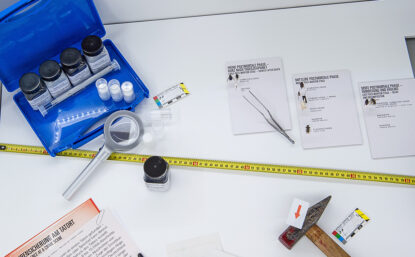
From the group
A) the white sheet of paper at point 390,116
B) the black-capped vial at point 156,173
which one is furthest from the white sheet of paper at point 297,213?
the black-capped vial at point 156,173

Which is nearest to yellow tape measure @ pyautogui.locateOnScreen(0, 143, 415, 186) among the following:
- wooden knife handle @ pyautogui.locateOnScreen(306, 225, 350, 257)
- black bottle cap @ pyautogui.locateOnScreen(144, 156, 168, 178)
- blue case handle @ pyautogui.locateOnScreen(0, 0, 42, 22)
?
black bottle cap @ pyautogui.locateOnScreen(144, 156, 168, 178)

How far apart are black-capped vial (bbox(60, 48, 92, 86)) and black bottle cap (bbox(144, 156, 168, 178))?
1.58ft

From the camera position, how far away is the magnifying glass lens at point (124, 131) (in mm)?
1487

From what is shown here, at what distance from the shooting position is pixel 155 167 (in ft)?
4.70

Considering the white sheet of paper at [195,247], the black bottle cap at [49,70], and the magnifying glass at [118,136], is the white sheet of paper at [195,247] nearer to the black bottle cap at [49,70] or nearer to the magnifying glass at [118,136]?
the magnifying glass at [118,136]

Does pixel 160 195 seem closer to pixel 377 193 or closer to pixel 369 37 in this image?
pixel 377 193

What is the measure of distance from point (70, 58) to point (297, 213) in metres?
1.10

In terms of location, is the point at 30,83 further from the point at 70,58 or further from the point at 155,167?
Result: the point at 155,167

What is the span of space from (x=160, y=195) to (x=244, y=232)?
379 millimetres

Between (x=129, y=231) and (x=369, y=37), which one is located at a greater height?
→ (x=369, y=37)

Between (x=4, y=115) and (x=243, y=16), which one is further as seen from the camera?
(x=243, y=16)

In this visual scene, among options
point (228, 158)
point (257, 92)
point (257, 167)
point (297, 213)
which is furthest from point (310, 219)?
point (257, 92)

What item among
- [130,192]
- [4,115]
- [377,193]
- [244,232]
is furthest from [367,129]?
[4,115]

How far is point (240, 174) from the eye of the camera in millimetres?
1552
